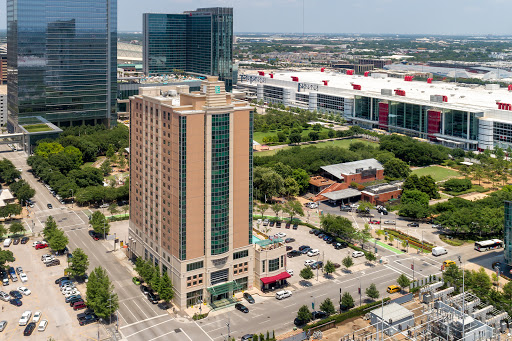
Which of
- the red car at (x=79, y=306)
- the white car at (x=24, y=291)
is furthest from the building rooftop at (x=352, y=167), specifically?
the white car at (x=24, y=291)

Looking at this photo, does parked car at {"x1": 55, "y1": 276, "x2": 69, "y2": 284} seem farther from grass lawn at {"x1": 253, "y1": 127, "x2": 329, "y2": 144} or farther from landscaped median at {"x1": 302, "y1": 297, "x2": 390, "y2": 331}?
grass lawn at {"x1": 253, "y1": 127, "x2": 329, "y2": 144}

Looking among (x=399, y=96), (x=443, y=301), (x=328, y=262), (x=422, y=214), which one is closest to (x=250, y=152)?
(x=328, y=262)

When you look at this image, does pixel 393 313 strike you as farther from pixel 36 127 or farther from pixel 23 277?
pixel 36 127

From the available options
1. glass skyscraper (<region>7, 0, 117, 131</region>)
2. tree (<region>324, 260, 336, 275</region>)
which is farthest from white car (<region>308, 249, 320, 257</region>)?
glass skyscraper (<region>7, 0, 117, 131</region>)

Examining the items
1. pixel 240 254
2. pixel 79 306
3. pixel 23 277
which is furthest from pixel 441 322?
pixel 23 277

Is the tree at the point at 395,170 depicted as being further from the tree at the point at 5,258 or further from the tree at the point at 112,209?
the tree at the point at 5,258

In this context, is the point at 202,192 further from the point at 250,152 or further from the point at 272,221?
the point at 272,221

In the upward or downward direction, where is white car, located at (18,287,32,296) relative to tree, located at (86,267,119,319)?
downward
